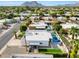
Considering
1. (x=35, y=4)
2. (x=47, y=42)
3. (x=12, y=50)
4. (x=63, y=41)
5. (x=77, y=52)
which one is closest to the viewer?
(x=77, y=52)

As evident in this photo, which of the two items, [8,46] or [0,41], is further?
[0,41]

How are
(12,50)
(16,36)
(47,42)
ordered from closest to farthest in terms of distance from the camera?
(12,50) → (47,42) → (16,36)

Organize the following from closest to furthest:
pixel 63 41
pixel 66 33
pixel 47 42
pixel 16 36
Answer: pixel 47 42, pixel 63 41, pixel 16 36, pixel 66 33

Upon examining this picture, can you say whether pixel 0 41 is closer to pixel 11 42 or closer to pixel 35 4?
pixel 11 42

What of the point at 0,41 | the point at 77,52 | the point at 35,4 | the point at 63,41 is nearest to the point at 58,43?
the point at 63,41

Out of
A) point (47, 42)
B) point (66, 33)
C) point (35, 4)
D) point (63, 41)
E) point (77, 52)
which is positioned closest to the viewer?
point (77, 52)

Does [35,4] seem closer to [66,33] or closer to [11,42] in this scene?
[66,33]

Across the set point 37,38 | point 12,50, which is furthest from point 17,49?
point 37,38

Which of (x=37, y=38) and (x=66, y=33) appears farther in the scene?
(x=66, y=33)

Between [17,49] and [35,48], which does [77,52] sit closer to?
[35,48]
